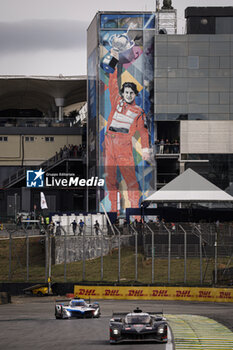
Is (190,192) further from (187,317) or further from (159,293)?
(187,317)

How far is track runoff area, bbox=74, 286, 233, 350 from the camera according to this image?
27.9 meters

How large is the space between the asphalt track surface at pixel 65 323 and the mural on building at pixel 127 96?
151 ft

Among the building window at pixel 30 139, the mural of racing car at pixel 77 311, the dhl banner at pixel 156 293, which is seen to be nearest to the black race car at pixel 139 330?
the mural of racing car at pixel 77 311

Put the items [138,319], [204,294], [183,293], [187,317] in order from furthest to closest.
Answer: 1. [183,293]
2. [204,294]
3. [187,317]
4. [138,319]

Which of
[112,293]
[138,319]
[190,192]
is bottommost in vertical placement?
[112,293]

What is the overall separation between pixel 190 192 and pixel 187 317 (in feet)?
107

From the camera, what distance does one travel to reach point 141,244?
200ft

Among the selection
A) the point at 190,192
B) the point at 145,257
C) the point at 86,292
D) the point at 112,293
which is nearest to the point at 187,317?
the point at 112,293

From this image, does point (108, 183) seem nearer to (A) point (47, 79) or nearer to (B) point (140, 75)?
(B) point (140, 75)

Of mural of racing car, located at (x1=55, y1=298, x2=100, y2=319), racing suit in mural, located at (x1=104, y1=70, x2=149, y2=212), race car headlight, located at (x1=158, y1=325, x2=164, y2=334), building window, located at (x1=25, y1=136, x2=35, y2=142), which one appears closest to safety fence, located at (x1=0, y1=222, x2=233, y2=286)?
mural of racing car, located at (x1=55, y1=298, x2=100, y2=319)

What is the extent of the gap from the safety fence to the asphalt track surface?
15.5 ft

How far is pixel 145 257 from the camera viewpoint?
59188 mm

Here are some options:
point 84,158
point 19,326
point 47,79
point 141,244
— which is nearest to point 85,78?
point 47,79

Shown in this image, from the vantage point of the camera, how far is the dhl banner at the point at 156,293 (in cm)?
4975
